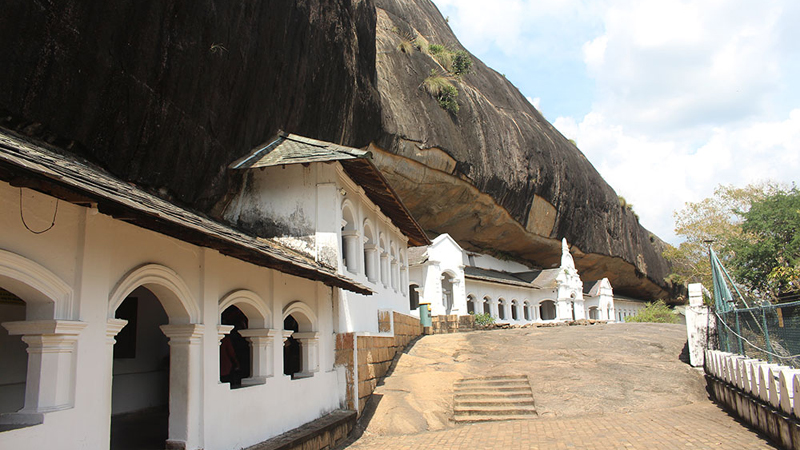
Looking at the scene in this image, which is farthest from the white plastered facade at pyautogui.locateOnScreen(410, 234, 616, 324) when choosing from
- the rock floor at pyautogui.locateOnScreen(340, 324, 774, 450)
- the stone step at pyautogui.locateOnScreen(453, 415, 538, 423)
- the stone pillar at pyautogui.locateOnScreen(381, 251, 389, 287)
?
the stone step at pyautogui.locateOnScreen(453, 415, 538, 423)

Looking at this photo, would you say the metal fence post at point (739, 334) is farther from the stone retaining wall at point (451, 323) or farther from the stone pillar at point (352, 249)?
the stone retaining wall at point (451, 323)

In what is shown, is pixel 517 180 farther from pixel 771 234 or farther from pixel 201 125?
pixel 201 125

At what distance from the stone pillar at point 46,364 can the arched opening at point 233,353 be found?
4780 mm

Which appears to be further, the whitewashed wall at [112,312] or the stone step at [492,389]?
the stone step at [492,389]

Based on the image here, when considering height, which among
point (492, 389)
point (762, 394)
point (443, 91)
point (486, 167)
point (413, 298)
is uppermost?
point (443, 91)

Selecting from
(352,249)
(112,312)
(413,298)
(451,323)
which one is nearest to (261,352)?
(112,312)

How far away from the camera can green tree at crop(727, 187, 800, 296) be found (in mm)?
31656

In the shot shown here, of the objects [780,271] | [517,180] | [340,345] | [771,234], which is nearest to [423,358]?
[340,345]

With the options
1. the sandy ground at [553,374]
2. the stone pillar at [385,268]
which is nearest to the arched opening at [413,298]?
the sandy ground at [553,374]

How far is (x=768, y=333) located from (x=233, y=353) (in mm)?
8783

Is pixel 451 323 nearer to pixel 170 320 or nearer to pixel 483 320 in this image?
pixel 483 320

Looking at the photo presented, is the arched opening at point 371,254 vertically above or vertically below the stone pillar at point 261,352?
→ above

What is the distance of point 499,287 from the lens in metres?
32.9

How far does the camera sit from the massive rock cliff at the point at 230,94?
7.39 meters
